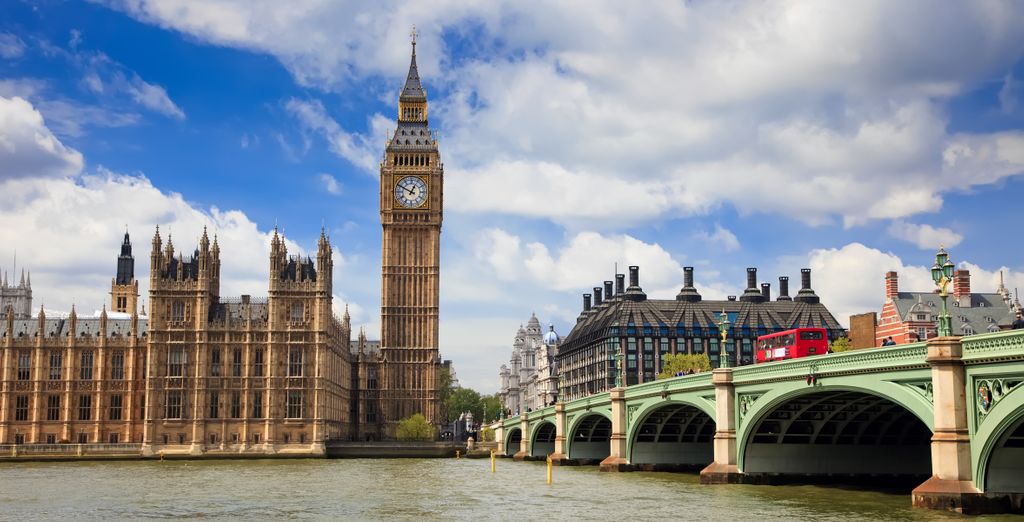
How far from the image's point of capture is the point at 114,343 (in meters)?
130

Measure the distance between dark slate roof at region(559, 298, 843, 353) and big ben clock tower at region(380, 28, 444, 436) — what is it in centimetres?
3329

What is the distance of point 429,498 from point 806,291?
13007 centimetres

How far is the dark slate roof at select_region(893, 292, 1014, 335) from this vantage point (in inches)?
4695

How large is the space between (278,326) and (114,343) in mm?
19288

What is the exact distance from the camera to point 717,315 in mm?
172750

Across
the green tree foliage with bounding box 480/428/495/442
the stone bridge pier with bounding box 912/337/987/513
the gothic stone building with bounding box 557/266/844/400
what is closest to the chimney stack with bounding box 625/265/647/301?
the gothic stone building with bounding box 557/266/844/400

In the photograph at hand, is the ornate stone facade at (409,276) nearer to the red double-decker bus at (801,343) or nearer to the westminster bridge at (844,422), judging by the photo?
the westminster bridge at (844,422)

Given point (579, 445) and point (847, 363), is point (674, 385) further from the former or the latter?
point (579, 445)

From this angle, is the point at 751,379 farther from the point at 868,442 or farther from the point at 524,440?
the point at 524,440

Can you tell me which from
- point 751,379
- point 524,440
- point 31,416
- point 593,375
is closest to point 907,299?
point 524,440

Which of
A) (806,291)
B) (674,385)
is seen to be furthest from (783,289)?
(674,385)

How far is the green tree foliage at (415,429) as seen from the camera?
141 metres

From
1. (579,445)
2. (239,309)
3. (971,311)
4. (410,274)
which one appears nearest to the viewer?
(579,445)

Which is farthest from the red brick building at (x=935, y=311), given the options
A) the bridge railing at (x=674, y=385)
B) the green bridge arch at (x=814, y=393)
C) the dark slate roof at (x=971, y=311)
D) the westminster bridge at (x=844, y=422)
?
the green bridge arch at (x=814, y=393)
